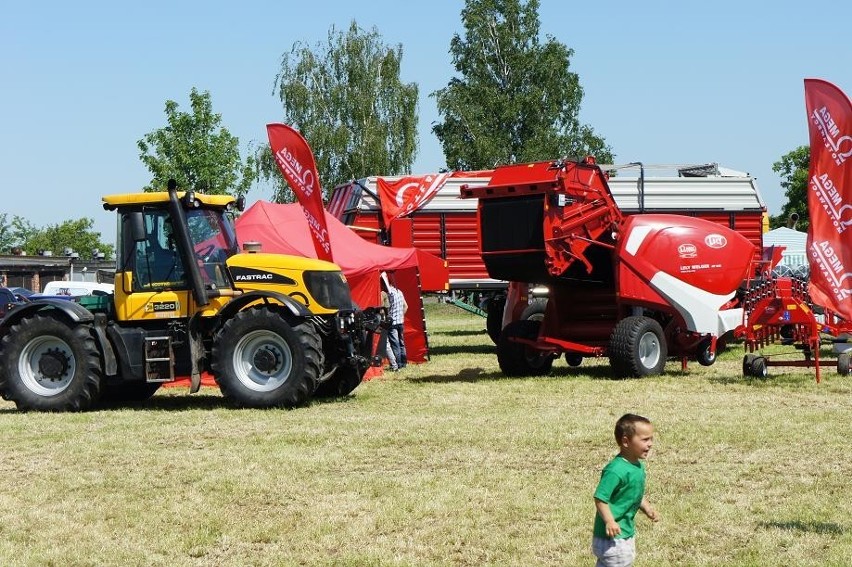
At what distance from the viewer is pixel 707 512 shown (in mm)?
7934

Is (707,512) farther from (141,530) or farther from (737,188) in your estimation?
(737,188)

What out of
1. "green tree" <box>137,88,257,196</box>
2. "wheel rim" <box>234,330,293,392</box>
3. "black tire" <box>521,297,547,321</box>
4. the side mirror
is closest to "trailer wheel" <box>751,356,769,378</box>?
"black tire" <box>521,297,547,321</box>

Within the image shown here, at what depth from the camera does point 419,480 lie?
362 inches

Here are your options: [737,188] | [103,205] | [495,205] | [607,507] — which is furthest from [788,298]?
[607,507]

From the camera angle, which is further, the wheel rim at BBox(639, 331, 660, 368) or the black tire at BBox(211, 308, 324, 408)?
the wheel rim at BBox(639, 331, 660, 368)

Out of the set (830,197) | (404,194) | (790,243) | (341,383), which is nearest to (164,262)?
(341,383)

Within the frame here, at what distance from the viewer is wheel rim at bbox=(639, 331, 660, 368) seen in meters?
17.0

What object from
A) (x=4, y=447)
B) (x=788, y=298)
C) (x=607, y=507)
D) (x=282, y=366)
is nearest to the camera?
(x=607, y=507)

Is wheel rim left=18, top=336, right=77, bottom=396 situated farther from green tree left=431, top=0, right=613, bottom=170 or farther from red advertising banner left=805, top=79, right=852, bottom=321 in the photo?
green tree left=431, top=0, right=613, bottom=170

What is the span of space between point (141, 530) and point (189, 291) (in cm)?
653

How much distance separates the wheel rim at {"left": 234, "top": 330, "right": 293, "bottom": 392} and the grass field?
0.42 metres

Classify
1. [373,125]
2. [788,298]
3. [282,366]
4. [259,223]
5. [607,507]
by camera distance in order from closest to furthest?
1. [607,507]
2. [282,366]
3. [788,298]
4. [259,223]
5. [373,125]

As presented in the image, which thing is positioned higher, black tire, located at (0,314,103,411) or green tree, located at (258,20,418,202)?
green tree, located at (258,20,418,202)

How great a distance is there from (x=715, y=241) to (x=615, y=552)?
523 inches
